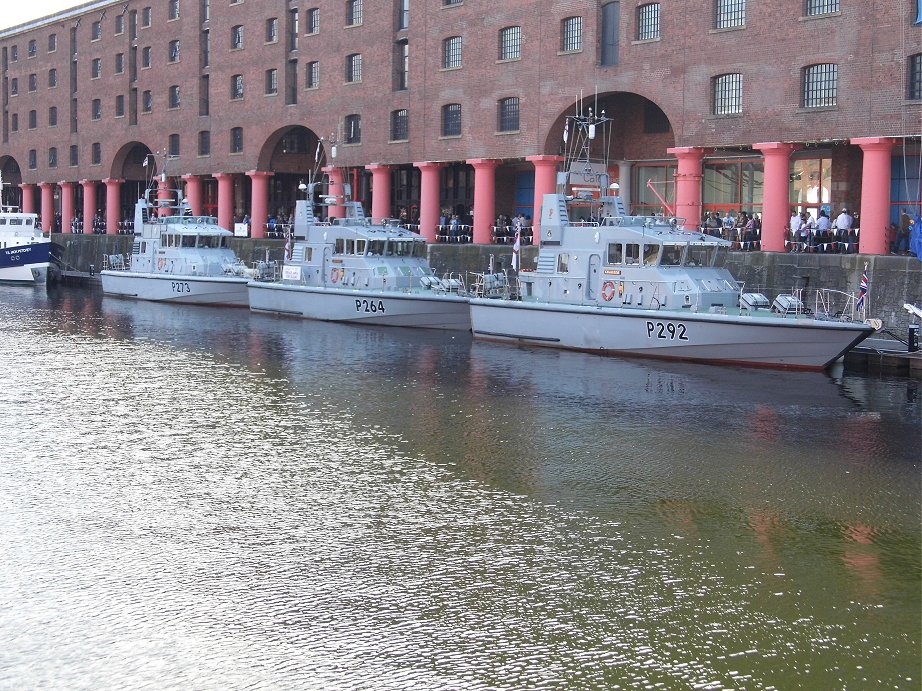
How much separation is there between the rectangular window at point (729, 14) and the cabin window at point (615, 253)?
1113 centimetres

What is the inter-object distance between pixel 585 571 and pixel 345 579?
2.53 meters

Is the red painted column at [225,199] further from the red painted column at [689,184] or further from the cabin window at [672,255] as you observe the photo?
the cabin window at [672,255]

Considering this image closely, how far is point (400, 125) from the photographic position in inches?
1999

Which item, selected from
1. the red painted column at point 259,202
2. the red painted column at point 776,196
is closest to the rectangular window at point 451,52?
the red painted column at point 259,202

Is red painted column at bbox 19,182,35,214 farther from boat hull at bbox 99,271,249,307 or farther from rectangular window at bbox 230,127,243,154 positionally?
boat hull at bbox 99,271,249,307

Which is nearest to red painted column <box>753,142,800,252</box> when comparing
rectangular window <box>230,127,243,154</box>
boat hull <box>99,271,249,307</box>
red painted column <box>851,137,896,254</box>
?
red painted column <box>851,137,896,254</box>

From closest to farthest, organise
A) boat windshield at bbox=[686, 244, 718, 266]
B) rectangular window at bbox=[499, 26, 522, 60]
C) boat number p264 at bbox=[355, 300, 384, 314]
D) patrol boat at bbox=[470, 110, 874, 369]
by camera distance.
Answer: patrol boat at bbox=[470, 110, 874, 369]
boat windshield at bbox=[686, 244, 718, 266]
boat number p264 at bbox=[355, 300, 384, 314]
rectangular window at bbox=[499, 26, 522, 60]

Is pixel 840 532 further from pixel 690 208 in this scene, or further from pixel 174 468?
pixel 690 208

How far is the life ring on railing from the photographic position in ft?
101

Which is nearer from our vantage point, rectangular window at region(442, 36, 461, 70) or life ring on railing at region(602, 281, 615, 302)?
life ring on railing at region(602, 281, 615, 302)

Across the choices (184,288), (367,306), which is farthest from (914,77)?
(184,288)

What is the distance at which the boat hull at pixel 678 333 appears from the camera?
2719cm

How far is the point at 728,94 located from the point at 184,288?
23.0m

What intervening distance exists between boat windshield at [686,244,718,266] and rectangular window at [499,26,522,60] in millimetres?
17072
